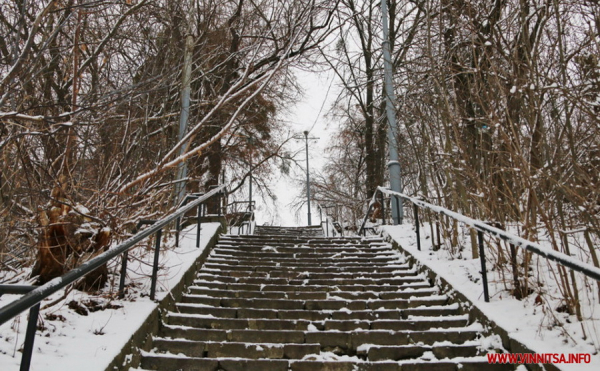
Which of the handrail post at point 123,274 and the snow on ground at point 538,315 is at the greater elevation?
the handrail post at point 123,274

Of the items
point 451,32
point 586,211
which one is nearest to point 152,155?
point 586,211

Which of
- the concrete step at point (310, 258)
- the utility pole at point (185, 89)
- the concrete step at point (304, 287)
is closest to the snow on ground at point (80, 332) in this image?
the concrete step at point (304, 287)

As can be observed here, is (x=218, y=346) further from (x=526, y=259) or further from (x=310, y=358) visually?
(x=526, y=259)

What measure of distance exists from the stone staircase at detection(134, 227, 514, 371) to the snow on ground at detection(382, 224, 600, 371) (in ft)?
0.83

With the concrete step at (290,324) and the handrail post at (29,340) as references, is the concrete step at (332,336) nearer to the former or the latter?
the concrete step at (290,324)

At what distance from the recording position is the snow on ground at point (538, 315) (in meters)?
3.15

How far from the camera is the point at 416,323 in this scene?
4.34 m

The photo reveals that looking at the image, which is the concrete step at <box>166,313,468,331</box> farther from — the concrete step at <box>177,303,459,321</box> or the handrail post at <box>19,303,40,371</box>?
the handrail post at <box>19,303,40,371</box>

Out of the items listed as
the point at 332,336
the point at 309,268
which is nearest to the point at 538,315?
the point at 332,336

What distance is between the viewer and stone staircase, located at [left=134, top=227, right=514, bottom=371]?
3.58 meters

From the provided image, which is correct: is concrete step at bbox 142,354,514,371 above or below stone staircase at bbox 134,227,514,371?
below

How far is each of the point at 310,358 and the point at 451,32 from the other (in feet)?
21.2

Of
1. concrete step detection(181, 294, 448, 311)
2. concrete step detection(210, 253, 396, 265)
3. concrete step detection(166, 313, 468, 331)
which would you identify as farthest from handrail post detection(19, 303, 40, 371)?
concrete step detection(210, 253, 396, 265)

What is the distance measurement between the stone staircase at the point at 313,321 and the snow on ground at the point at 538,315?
0.25 metres
